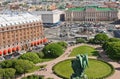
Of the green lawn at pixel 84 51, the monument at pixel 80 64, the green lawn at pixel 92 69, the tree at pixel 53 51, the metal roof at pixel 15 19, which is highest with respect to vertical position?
the monument at pixel 80 64

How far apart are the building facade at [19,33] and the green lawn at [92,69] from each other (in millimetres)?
Answer: 33483

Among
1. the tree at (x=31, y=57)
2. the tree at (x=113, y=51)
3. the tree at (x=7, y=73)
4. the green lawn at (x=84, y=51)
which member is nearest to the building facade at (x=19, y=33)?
the tree at (x=31, y=57)

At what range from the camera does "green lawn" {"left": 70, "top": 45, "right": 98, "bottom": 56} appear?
114219 mm

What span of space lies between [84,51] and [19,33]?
33605mm

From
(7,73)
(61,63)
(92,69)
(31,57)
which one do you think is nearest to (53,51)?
(61,63)

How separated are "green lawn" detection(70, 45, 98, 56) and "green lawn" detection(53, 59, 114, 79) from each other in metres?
13.2

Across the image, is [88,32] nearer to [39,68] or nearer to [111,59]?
[111,59]

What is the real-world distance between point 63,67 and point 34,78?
17891 millimetres

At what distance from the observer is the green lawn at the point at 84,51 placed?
114219 millimetres

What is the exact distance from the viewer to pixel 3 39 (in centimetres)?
11856

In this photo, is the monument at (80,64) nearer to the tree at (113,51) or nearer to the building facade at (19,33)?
the tree at (113,51)

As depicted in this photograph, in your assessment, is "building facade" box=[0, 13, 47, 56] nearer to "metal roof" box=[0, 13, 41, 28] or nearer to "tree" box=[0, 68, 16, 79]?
"metal roof" box=[0, 13, 41, 28]

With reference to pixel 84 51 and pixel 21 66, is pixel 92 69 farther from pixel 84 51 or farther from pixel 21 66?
pixel 84 51

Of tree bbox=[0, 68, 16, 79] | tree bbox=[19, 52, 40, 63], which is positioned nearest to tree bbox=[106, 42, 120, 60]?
tree bbox=[19, 52, 40, 63]
